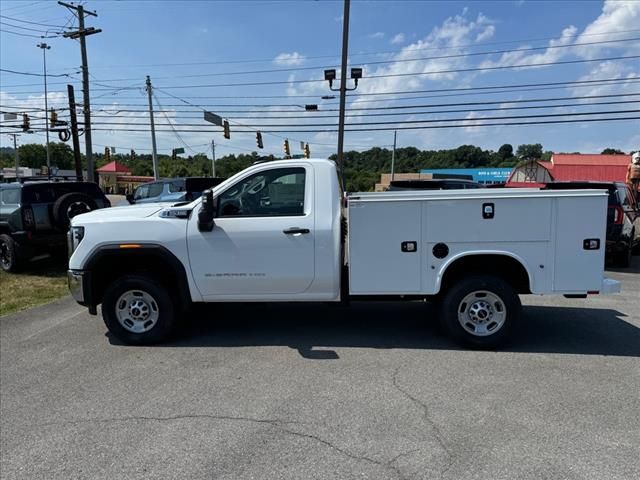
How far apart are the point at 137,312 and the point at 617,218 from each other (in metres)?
8.85

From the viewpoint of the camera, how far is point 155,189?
54.6ft

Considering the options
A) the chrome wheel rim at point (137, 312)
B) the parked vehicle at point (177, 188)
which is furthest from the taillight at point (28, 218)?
the chrome wheel rim at point (137, 312)

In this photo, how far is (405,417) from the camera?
148 inches

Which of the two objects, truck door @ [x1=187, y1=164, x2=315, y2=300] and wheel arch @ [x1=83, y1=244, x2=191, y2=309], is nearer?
truck door @ [x1=187, y1=164, x2=315, y2=300]

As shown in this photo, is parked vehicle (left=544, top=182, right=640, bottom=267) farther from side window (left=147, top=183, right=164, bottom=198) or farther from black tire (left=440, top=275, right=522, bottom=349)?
side window (left=147, top=183, right=164, bottom=198)

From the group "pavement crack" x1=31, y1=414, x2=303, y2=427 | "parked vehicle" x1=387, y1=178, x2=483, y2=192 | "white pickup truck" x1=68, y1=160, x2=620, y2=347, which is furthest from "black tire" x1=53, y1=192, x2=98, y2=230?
"pavement crack" x1=31, y1=414, x2=303, y2=427

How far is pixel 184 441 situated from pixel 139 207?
3231 millimetres

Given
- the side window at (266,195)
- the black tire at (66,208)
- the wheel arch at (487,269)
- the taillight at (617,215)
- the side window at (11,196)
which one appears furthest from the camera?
the side window at (11,196)

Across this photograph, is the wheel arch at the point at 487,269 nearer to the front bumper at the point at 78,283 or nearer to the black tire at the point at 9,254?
the front bumper at the point at 78,283

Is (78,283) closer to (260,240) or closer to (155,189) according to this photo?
(260,240)

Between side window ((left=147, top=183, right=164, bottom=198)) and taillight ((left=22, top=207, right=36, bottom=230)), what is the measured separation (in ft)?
20.7

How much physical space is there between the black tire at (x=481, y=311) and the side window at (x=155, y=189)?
43.5 ft

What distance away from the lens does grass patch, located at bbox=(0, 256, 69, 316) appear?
8070mm

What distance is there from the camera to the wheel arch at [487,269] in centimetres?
498
